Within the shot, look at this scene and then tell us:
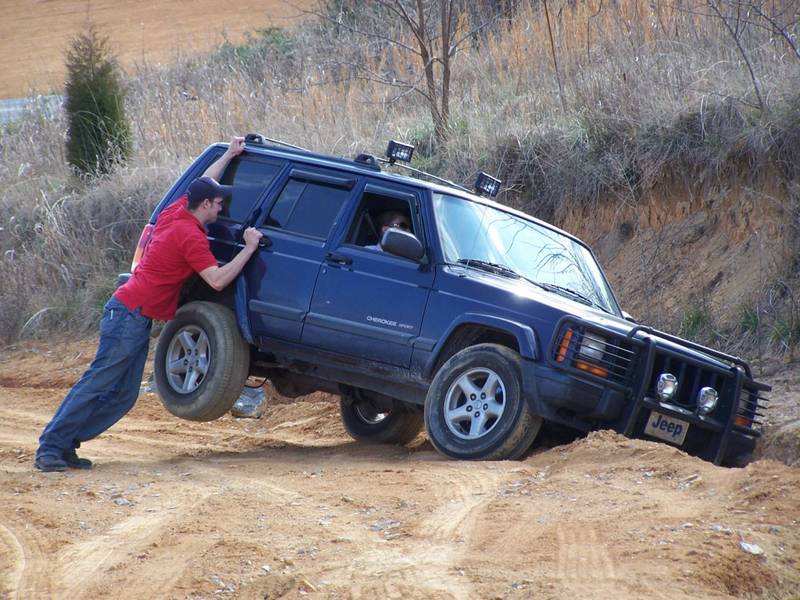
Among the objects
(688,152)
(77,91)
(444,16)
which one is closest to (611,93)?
(688,152)

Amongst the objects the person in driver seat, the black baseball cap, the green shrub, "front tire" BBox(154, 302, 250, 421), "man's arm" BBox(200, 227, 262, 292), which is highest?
the person in driver seat

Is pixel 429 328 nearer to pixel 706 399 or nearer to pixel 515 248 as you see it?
pixel 515 248

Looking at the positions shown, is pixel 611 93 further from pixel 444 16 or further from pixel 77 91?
pixel 77 91

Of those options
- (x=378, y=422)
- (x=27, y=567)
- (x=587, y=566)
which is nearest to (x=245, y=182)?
(x=378, y=422)

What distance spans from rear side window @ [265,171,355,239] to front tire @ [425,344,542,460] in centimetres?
156

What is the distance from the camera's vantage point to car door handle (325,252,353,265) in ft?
27.6

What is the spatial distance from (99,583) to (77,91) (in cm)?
1406

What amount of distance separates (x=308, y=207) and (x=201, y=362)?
53.7 inches

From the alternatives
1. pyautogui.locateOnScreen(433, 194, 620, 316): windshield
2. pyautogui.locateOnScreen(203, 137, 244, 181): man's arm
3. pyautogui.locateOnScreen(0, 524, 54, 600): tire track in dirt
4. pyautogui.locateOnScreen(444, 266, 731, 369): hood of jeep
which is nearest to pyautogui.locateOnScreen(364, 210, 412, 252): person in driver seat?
pyautogui.locateOnScreen(433, 194, 620, 316): windshield

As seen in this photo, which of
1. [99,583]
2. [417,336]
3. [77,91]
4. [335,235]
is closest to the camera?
[99,583]

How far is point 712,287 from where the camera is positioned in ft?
38.1

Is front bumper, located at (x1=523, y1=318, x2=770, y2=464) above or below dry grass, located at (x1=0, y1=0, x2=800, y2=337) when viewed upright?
below

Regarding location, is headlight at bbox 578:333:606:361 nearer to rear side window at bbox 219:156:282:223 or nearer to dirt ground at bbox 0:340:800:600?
dirt ground at bbox 0:340:800:600

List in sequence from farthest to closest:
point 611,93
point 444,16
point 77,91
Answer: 1. point 77,91
2. point 444,16
3. point 611,93
